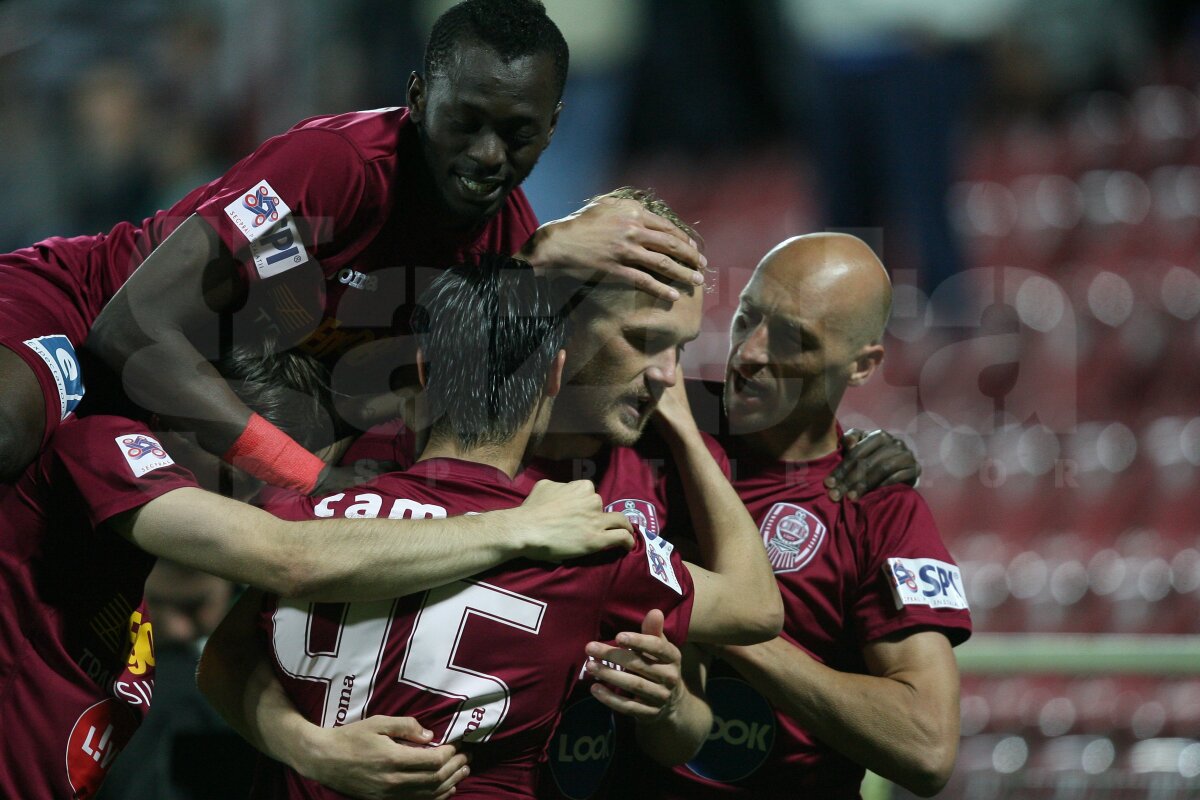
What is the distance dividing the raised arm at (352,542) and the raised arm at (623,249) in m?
0.60

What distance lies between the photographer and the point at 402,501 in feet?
6.55

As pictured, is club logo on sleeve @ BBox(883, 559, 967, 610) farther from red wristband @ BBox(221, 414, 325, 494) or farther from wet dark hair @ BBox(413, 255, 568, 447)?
red wristband @ BBox(221, 414, 325, 494)

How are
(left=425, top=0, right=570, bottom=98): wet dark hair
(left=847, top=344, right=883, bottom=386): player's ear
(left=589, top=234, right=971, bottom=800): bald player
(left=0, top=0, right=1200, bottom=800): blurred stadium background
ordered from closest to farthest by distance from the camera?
1. (left=425, top=0, right=570, bottom=98): wet dark hair
2. (left=589, top=234, right=971, bottom=800): bald player
3. (left=847, top=344, right=883, bottom=386): player's ear
4. (left=0, top=0, right=1200, bottom=800): blurred stadium background

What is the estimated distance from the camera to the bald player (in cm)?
243

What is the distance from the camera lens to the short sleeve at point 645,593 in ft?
→ 6.64

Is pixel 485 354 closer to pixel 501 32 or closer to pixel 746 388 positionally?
pixel 501 32

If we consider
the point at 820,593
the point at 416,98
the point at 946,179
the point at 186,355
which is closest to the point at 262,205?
the point at 186,355

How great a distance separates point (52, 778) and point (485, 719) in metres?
0.81

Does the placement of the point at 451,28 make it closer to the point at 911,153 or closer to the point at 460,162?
the point at 460,162

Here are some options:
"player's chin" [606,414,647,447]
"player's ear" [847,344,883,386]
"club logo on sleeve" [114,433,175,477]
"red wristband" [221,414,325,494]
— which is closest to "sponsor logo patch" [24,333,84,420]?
"club logo on sleeve" [114,433,175,477]

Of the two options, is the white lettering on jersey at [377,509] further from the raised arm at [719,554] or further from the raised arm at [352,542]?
the raised arm at [719,554]

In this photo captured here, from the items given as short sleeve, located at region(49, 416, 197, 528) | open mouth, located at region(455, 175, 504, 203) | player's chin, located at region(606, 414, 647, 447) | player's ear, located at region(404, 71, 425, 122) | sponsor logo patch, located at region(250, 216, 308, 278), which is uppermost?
player's ear, located at region(404, 71, 425, 122)

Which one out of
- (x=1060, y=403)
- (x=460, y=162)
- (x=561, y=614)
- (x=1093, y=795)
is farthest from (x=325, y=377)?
(x=1060, y=403)

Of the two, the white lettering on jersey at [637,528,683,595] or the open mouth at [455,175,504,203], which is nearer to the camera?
the white lettering on jersey at [637,528,683,595]
